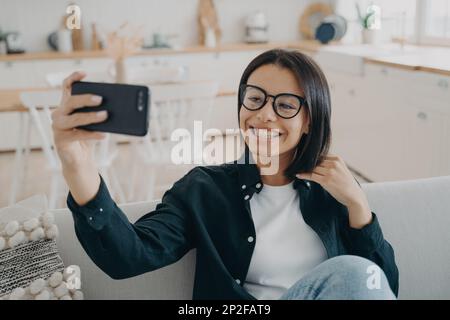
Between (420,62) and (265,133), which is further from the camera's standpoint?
(420,62)

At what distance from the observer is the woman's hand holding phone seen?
0.70 metres

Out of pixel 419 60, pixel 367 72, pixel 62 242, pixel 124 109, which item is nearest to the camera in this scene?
pixel 124 109

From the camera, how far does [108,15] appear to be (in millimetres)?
4520

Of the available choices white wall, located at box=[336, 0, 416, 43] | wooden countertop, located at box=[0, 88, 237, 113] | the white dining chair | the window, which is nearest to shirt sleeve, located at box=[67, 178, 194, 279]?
the white dining chair

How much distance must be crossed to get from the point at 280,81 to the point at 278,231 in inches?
11.0

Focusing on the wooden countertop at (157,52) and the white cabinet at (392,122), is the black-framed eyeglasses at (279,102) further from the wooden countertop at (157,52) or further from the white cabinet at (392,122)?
the wooden countertop at (157,52)

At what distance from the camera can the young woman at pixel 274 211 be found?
983 mm

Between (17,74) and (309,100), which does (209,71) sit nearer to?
(17,74)

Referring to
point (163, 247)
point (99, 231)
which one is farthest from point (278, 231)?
point (99, 231)

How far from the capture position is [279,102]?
99cm

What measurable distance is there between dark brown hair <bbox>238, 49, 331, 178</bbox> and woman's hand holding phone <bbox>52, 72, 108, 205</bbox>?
36 centimetres

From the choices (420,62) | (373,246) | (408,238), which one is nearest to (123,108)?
(373,246)

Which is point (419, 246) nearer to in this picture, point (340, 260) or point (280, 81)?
point (340, 260)

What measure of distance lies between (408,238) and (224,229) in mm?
490
